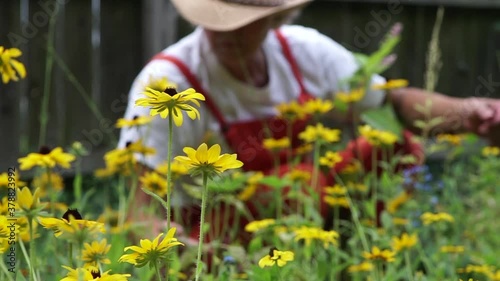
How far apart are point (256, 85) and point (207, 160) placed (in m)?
1.16

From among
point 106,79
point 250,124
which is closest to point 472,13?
point 106,79

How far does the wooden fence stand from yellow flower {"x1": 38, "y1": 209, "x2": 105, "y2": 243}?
1.76 meters

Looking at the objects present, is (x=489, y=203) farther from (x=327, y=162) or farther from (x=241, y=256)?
(x=241, y=256)

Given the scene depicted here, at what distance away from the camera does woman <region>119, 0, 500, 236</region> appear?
1496 millimetres

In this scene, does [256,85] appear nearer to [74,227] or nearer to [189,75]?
[189,75]

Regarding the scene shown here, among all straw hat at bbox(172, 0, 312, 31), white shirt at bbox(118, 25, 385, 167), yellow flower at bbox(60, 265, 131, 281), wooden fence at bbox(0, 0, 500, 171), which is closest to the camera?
yellow flower at bbox(60, 265, 131, 281)

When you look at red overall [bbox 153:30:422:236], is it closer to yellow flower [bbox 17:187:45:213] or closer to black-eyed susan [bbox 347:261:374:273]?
black-eyed susan [bbox 347:261:374:273]

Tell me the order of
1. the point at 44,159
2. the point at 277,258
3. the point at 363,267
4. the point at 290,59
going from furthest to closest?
the point at 290,59 → the point at 363,267 → the point at 44,159 → the point at 277,258

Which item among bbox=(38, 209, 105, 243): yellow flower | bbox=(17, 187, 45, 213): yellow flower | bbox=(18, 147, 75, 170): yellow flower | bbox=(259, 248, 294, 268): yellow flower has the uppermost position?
bbox=(18, 147, 75, 170): yellow flower

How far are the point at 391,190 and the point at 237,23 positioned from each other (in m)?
0.40

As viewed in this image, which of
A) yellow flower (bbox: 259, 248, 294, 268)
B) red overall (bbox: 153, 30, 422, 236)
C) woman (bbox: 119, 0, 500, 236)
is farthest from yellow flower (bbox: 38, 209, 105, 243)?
red overall (bbox: 153, 30, 422, 236)

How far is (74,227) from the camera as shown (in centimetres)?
50

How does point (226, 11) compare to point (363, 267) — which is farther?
point (226, 11)

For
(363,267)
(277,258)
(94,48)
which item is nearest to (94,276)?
(277,258)
